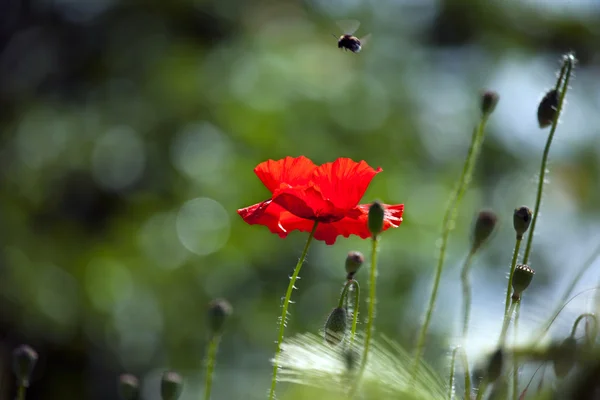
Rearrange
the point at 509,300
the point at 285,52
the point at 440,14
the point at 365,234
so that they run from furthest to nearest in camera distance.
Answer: the point at 440,14 < the point at 285,52 < the point at 365,234 < the point at 509,300

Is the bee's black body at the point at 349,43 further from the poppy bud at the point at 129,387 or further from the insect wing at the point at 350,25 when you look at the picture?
the poppy bud at the point at 129,387

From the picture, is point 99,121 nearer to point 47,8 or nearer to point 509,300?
point 47,8

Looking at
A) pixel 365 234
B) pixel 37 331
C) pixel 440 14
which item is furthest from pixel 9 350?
pixel 365 234

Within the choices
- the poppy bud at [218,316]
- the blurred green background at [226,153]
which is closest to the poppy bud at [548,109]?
the poppy bud at [218,316]

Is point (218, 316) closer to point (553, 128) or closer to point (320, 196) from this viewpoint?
point (320, 196)

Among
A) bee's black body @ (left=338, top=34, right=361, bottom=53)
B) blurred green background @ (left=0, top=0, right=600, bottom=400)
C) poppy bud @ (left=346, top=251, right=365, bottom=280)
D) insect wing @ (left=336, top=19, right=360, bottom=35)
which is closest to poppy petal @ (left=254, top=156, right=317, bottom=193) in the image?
poppy bud @ (left=346, top=251, right=365, bottom=280)

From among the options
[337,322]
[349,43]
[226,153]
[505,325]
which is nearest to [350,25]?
[349,43]
